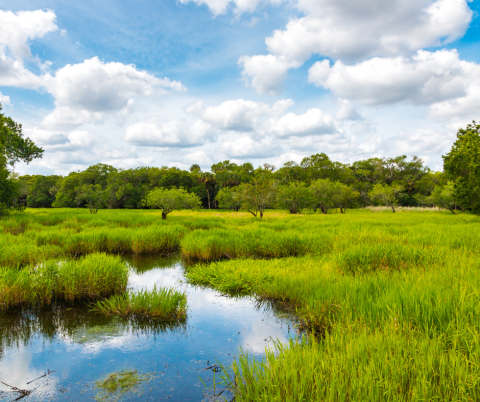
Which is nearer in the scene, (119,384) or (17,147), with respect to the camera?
(119,384)

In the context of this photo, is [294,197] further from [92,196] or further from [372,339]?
[372,339]

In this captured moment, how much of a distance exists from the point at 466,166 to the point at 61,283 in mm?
28079

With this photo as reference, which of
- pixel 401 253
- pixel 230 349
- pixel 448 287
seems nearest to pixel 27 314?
pixel 230 349

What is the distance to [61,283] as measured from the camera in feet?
25.6

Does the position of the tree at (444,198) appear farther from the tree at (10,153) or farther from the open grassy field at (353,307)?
the tree at (10,153)

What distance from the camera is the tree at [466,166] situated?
21.0m

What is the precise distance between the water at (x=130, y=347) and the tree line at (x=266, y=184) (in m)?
21.5

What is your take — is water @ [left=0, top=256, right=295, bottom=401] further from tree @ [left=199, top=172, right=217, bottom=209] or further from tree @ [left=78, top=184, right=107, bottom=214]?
tree @ [left=199, top=172, right=217, bottom=209]

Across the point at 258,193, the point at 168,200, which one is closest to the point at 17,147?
the point at 168,200

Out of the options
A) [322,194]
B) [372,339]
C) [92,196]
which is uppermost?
[92,196]

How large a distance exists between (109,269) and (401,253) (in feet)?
31.9

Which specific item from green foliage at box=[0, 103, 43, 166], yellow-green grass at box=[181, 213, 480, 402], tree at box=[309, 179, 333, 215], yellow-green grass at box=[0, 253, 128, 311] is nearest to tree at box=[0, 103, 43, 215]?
green foliage at box=[0, 103, 43, 166]

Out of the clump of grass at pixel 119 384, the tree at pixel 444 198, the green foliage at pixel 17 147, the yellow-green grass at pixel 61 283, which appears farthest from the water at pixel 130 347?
the tree at pixel 444 198

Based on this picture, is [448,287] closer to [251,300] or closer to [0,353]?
[251,300]
